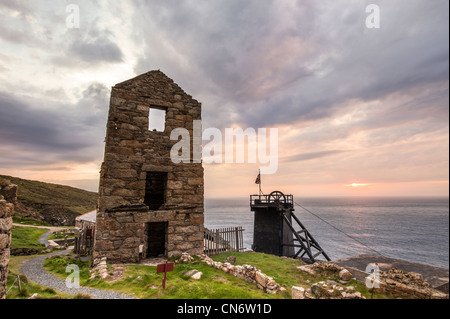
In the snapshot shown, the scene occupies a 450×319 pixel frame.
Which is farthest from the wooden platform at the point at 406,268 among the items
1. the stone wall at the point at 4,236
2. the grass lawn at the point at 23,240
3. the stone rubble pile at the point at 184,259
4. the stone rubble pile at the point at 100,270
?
the grass lawn at the point at 23,240

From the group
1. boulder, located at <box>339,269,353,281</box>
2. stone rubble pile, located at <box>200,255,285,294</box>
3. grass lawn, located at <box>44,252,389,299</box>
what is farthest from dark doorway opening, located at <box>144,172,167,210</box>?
boulder, located at <box>339,269,353,281</box>

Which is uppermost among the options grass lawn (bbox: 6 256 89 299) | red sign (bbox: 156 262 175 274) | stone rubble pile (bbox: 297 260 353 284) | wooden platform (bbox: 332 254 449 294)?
red sign (bbox: 156 262 175 274)

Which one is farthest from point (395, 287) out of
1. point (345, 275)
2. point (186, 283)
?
point (186, 283)

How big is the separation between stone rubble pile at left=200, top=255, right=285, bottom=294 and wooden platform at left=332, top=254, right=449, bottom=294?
13.2 ft

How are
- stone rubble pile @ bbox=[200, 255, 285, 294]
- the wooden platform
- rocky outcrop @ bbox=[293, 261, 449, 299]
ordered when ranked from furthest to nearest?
1. the wooden platform
2. stone rubble pile @ bbox=[200, 255, 285, 294]
3. rocky outcrop @ bbox=[293, 261, 449, 299]

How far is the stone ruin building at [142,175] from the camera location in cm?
870

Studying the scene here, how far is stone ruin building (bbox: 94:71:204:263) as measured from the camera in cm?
870

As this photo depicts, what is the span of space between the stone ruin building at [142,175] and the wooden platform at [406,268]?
758cm

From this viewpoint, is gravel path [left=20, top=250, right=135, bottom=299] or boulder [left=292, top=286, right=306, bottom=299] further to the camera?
boulder [left=292, top=286, right=306, bottom=299]

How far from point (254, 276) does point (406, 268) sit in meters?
11.2

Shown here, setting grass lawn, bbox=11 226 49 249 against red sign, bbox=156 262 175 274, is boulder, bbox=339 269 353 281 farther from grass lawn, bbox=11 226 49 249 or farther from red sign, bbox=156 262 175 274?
grass lawn, bbox=11 226 49 249

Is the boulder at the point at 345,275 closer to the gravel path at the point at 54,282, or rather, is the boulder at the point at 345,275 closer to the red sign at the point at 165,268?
the red sign at the point at 165,268
